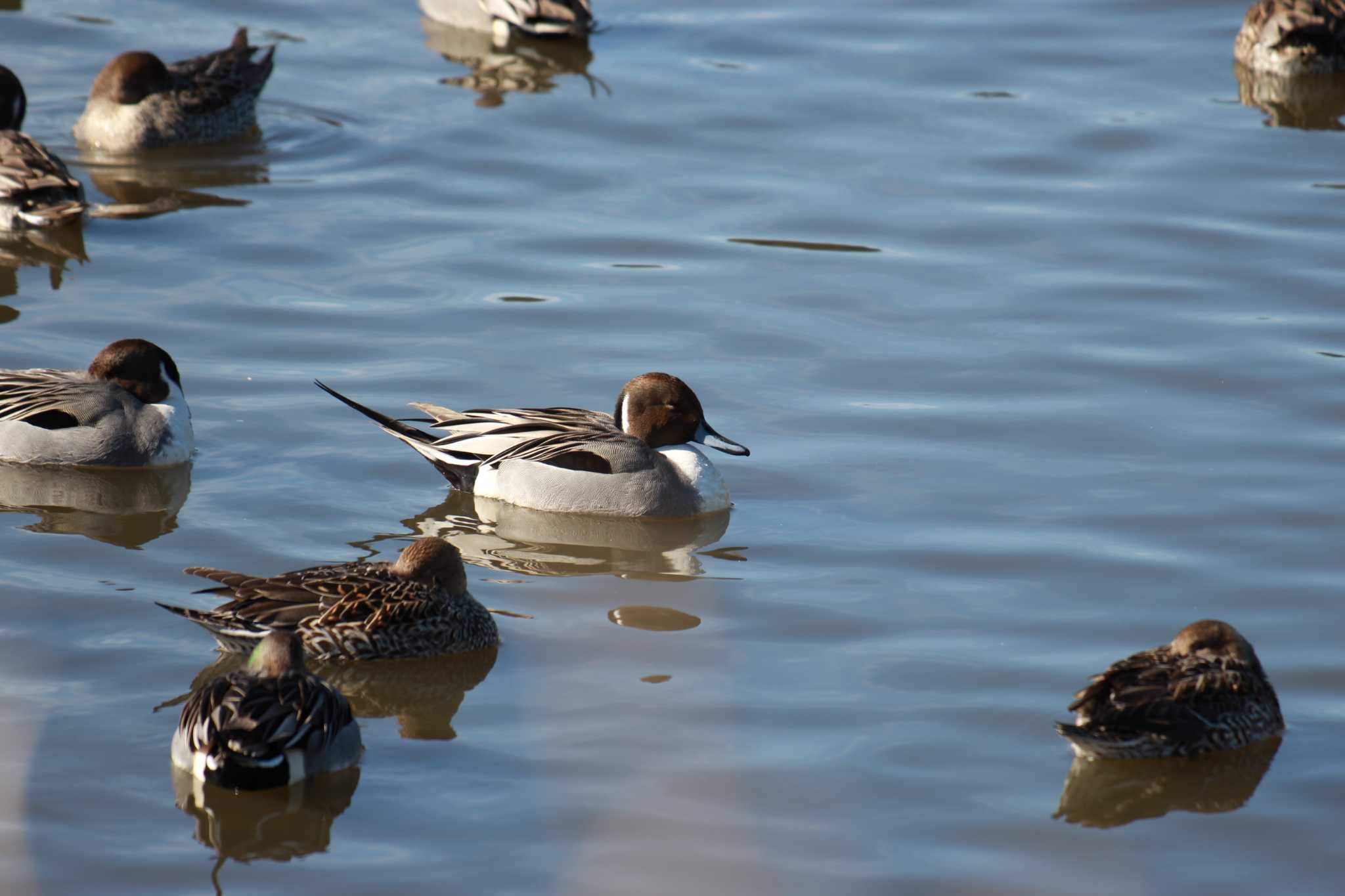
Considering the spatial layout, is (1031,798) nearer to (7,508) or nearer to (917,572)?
(917,572)

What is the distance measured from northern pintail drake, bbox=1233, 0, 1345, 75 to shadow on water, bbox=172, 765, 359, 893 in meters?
11.0

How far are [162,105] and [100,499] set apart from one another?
18.2 ft

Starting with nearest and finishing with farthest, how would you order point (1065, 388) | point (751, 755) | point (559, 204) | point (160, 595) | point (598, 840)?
point (598, 840)
point (751, 755)
point (160, 595)
point (1065, 388)
point (559, 204)

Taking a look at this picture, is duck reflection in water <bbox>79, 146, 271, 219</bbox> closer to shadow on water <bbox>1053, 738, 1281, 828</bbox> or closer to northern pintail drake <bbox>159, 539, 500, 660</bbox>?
northern pintail drake <bbox>159, 539, 500, 660</bbox>

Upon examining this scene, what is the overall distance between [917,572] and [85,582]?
3387 millimetres

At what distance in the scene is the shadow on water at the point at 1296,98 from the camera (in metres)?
14.3

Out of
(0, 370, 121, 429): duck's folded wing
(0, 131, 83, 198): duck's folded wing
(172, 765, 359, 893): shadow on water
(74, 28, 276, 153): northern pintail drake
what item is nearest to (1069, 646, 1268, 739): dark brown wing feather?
(172, 765, 359, 893): shadow on water

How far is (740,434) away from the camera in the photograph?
9.78m

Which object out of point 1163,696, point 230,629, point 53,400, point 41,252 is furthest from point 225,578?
point 41,252

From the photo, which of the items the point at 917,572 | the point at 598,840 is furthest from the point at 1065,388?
the point at 598,840

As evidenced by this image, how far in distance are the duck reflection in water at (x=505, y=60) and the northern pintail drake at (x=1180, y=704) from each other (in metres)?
9.01

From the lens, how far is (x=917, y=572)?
8.22 m

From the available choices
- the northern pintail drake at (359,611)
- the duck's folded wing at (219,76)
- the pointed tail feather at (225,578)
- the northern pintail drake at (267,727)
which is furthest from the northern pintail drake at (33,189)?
the northern pintail drake at (267,727)

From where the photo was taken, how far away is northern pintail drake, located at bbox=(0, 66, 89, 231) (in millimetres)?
12172
